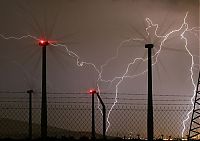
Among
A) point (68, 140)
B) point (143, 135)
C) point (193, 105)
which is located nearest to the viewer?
point (68, 140)

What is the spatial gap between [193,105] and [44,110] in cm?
540

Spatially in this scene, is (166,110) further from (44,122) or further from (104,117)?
(44,122)

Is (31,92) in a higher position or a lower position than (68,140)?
higher

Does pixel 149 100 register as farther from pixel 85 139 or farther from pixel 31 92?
pixel 31 92

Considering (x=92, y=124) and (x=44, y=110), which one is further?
(x=92, y=124)

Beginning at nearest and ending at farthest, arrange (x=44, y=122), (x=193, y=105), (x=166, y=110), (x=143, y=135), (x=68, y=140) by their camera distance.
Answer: (x=44, y=122)
(x=68, y=140)
(x=166, y=110)
(x=143, y=135)
(x=193, y=105)

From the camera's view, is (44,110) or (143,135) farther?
(143,135)

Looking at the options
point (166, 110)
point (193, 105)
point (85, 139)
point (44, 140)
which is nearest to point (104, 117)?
point (85, 139)

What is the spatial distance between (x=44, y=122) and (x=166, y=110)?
3.15 metres

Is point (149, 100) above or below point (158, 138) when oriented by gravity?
above

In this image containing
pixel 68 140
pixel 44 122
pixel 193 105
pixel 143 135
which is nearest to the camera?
pixel 44 122

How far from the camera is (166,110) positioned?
1041 centimetres

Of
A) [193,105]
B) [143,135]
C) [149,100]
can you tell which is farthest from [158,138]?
[149,100]

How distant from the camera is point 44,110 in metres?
8.63
